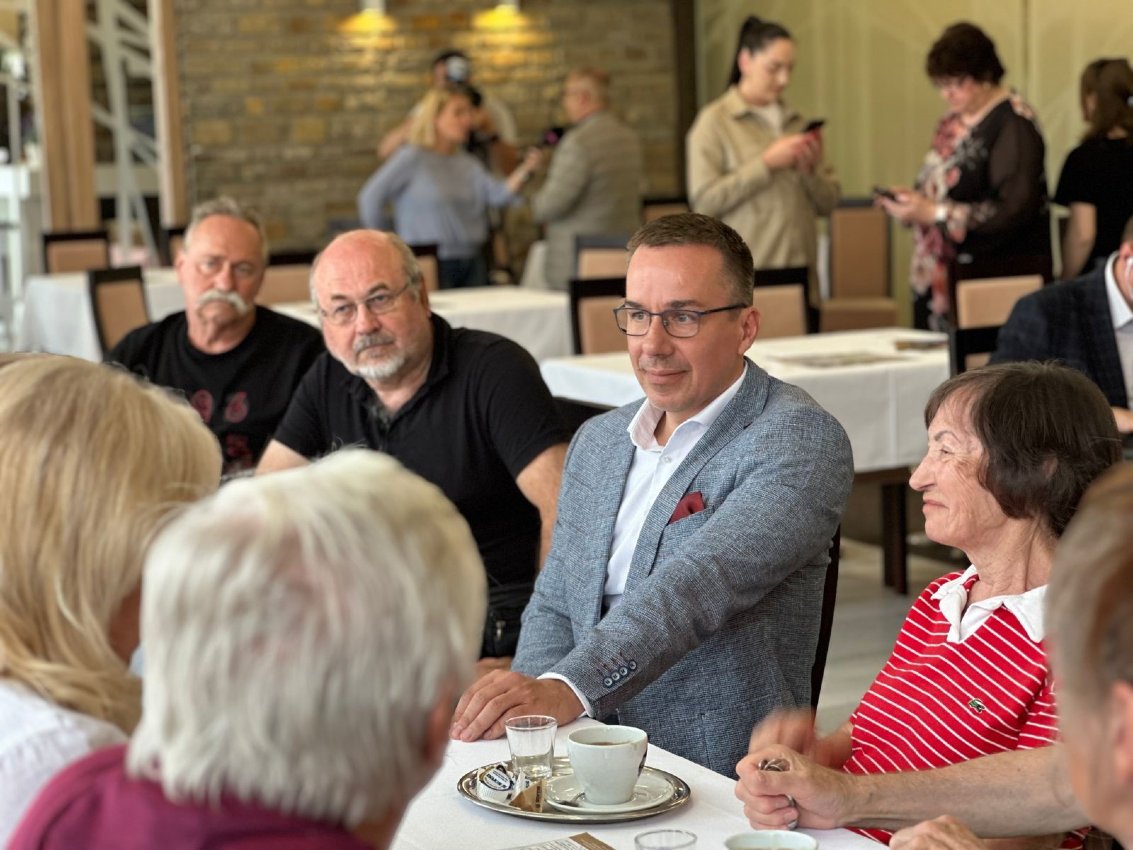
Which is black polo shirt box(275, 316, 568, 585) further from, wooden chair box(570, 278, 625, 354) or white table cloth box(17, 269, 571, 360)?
white table cloth box(17, 269, 571, 360)

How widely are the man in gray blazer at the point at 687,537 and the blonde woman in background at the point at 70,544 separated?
2.31 feet

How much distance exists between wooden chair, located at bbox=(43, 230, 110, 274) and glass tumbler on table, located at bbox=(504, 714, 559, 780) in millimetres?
7600

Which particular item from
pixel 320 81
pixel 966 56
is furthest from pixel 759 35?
pixel 320 81

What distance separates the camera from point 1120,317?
391cm

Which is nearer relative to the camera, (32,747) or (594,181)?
(32,747)

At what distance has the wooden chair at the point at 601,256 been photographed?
708 cm

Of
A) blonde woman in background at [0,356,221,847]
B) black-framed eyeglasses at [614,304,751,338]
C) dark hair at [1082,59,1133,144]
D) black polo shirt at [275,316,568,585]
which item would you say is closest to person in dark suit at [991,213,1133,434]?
black polo shirt at [275,316,568,585]

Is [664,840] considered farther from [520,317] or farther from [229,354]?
[520,317]

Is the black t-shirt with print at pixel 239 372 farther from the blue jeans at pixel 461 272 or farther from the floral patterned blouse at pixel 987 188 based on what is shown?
the blue jeans at pixel 461 272

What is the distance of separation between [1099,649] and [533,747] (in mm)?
918

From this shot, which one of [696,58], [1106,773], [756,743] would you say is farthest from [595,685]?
[696,58]

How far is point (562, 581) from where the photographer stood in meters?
2.59

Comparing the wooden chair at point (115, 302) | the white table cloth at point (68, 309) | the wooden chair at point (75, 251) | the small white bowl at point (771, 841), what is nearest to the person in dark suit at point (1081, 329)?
the small white bowl at point (771, 841)

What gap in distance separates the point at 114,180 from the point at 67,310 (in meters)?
3.50
